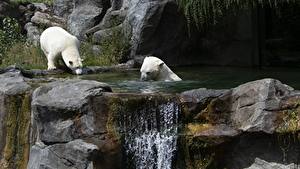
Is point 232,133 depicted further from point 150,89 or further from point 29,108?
point 29,108

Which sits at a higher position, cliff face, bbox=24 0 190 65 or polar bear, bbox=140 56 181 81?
cliff face, bbox=24 0 190 65

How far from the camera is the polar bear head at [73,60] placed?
10258 mm

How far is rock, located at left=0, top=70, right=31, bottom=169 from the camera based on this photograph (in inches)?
299

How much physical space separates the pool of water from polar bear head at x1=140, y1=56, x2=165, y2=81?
140 millimetres

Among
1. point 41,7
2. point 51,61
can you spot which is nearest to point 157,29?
point 51,61

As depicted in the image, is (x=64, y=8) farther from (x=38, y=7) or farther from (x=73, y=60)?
(x=73, y=60)

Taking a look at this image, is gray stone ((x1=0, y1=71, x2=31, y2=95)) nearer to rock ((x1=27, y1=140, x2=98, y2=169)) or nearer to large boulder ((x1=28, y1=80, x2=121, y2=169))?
large boulder ((x1=28, y1=80, x2=121, y2=169))

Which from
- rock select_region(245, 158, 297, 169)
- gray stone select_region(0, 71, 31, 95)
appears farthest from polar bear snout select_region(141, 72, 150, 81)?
rock select_region(245, 158, 297, 169)

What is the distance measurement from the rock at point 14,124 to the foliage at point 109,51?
540cm

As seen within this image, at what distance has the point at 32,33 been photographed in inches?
660

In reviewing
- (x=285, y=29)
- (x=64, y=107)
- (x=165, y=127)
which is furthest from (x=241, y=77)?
(x=285, y=29)

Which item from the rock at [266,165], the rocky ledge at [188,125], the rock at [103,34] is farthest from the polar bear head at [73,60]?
the rock at [266,165]

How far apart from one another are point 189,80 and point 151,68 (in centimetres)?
91

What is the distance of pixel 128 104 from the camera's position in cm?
683
